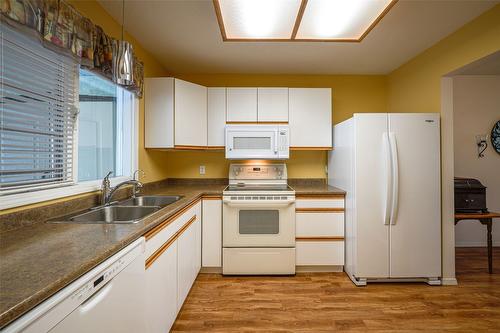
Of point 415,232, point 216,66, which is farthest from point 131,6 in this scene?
point 415,232

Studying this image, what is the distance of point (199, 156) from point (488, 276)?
348 centimetres

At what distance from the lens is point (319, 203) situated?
108 inches

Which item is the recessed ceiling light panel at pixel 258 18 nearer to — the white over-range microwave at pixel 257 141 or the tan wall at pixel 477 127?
the white over-range microwave at pixel 257 141

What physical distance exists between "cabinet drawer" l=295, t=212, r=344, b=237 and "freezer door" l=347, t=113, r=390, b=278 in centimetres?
27

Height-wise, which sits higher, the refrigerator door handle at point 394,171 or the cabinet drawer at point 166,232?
the refrigerator door handle at point 394,171

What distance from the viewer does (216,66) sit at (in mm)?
3145

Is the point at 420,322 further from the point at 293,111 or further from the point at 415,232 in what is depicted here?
the point at 293,111

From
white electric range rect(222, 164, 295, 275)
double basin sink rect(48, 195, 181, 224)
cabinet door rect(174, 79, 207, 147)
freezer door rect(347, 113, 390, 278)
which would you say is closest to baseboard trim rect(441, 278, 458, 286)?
freezer door rect(347, 113, 390, 278)

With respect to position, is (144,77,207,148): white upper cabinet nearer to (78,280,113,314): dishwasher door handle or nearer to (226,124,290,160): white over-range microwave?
(226,124,290,160): white over-range microwave

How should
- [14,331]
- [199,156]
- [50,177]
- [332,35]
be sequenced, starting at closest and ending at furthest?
[14,331] < [50,177] < [332,35] < [199,156]

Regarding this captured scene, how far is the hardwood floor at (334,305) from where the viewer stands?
1877 millimetres

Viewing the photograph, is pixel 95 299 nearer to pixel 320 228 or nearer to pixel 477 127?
pixel 320 228

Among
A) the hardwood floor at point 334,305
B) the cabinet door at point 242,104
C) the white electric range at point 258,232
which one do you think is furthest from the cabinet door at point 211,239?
the cabinet door at point 242,104

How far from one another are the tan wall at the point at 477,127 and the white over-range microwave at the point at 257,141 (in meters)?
2.58
